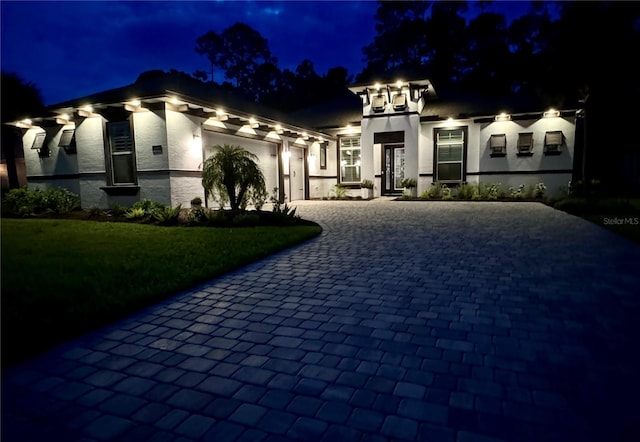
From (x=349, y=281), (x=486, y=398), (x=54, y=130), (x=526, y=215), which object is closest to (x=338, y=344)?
(x=486, y=398)

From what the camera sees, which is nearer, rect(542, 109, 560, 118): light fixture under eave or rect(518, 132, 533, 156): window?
rect(542, 109, 560, 118): light fixture under eave

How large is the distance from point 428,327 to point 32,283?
13.2 feet

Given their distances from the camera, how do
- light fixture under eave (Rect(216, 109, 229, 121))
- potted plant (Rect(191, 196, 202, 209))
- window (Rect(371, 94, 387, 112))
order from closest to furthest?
1. potted plant (Rect(191, 196, 202, 209))
2. light fixture under eave (Rect(216, 109, 229, 121))
3. window (Rect(371, 94, 387, 112))

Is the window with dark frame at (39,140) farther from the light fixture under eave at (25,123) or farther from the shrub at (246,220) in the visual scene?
the shrub at (246,220)

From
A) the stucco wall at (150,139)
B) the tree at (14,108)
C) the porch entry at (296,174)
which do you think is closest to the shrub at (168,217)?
the stucco wall at (150,139)

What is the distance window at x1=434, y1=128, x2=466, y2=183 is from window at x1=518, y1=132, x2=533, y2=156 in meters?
2.22

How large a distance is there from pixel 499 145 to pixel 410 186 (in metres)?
4.07

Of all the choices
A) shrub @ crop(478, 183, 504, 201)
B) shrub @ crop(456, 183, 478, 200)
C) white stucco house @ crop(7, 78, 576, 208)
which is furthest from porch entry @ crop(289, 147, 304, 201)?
shrub @ crop(478, 183, 504, 201)

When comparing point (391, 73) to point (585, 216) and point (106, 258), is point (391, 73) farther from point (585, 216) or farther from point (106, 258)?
point (106, 258)

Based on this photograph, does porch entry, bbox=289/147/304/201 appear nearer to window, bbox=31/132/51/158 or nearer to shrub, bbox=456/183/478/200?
shrub, bbox=456/183/478/200

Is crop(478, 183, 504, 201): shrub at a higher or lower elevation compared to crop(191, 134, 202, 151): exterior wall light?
lower

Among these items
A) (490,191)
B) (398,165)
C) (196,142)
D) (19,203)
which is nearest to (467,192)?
(490,191)

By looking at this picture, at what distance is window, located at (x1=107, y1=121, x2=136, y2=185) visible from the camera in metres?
10.7

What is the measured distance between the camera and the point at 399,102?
1659 centimetres
